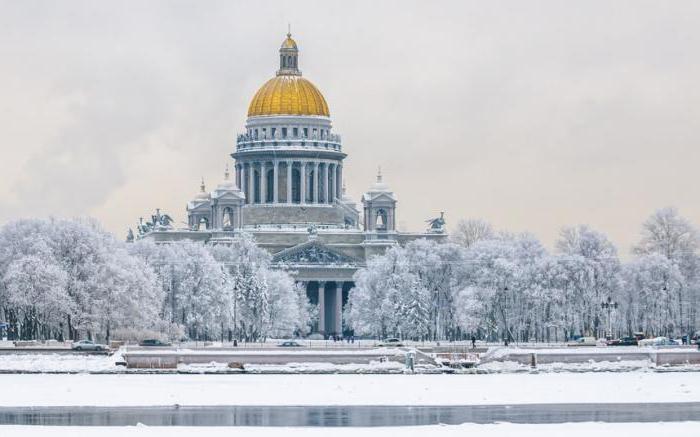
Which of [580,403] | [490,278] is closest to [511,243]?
[490,278]

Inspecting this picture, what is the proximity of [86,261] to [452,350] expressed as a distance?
33.9 metres

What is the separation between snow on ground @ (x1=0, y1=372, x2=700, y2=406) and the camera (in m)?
94.3

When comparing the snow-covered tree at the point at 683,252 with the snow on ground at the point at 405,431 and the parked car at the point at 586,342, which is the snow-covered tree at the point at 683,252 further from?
the snow on ground at the point at 405,431

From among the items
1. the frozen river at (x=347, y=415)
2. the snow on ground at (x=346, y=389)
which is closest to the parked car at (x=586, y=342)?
the snow on ground at (x=346, y=389)

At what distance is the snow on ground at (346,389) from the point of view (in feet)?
309

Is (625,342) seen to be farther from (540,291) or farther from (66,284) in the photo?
(66,284)

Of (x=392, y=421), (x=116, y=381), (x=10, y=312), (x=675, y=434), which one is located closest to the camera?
(x=675, y=434)

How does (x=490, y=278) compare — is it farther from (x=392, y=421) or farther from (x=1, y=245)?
(x=392, y=421)

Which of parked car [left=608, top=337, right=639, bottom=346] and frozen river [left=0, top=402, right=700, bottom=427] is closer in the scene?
frozen river [left=0, top=402, right=700, bottom=427]

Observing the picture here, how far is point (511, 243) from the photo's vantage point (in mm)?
198750

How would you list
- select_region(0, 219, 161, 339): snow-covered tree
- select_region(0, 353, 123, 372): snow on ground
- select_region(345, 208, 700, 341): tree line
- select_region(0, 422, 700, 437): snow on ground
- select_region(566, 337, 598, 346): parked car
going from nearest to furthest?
select_region(0, 422, 700, 437): snow on ground
select_region(0, 353, 123, 372): snow on ground
select_region(0, 219, 161, 339): snow-covered tree
select_region(566, 337, 598, 346): parked car
select_region(345, 208, 700, 341): tree line

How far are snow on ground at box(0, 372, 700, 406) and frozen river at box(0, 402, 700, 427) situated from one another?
9.03ft

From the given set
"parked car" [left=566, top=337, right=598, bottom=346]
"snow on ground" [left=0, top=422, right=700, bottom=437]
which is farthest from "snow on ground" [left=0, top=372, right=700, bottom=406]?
"parked car" [left=566, top=337, right=598, bottom=346]

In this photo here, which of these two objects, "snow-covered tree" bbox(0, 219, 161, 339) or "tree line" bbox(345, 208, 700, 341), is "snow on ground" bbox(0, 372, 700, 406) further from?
"tree line" bbox(345, 208, 700, 341)
